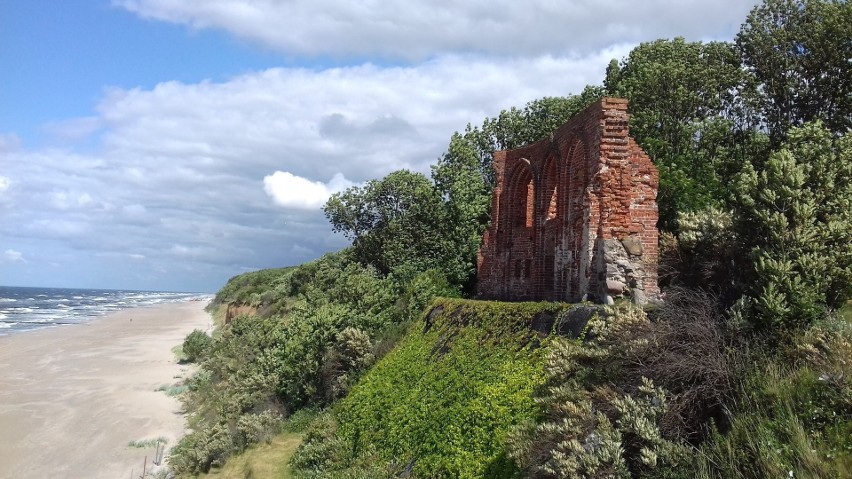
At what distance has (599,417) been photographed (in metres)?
7.35

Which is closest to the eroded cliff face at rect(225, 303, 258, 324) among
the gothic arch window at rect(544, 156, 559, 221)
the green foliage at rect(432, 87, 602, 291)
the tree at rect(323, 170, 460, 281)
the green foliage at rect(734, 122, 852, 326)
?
the tree at rect(323, 170, 460, 281)

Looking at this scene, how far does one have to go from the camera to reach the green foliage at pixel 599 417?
697cm

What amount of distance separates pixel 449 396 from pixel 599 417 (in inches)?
224

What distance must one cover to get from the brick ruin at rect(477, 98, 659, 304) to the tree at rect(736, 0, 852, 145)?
9.37 metres

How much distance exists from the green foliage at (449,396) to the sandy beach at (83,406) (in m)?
9.71

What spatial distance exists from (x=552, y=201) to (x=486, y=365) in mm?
8520

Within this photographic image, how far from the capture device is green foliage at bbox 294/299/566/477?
34.8ft

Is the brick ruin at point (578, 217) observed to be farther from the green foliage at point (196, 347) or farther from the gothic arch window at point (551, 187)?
the green foliage at point (196, 347)

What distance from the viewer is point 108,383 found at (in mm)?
35156

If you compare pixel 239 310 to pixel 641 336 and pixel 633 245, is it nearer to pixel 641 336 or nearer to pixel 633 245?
pixel 633 245

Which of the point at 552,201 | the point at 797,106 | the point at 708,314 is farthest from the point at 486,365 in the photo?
the point at 797,106

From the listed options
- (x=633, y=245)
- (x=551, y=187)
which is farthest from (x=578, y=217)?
(x=551, y=187)

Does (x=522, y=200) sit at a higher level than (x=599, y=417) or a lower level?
higher

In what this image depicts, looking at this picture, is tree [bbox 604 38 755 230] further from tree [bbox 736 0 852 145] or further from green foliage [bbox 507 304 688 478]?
green foliage [bbox 507 304 688 478]
